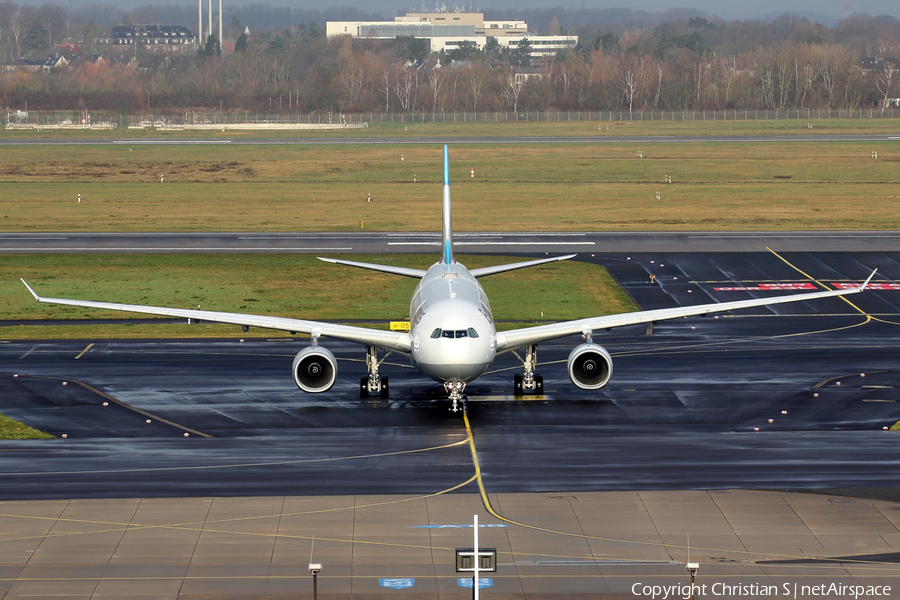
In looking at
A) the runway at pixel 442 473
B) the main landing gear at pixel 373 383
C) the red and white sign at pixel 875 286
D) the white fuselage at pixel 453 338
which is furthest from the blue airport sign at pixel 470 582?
the red and white sign at pixel 875 286

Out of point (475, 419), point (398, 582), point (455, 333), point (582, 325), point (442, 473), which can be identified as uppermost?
point (455, 333)

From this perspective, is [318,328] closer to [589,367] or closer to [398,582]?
[589,367]

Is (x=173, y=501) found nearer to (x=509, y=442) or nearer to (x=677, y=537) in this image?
(x=509, y=442)

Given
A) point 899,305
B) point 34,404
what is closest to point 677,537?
point 34,404

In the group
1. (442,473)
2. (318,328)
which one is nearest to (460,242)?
(318,328)

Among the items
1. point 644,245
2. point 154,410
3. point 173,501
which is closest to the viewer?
point 173,501

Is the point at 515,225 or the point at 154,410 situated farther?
the point at 515,225

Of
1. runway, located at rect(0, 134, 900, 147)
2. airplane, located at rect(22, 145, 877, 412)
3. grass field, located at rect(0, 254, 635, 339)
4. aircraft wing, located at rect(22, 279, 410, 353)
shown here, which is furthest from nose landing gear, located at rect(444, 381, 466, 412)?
runway, located at rect(0, 134, 900, 147)
